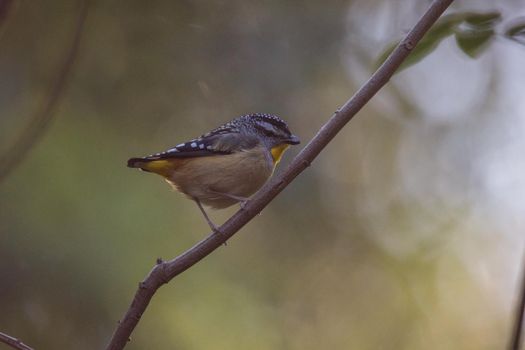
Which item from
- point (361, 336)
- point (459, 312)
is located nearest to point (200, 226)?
point (361, 336)

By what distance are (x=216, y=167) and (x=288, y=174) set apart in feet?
6.65

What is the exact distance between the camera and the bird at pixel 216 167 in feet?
17.7

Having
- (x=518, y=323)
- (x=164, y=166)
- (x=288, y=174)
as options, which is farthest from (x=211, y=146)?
(x=518, y=323)

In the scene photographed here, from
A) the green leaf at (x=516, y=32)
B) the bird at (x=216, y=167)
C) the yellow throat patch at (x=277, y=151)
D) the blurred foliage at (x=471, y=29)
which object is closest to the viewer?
the green leaf at (x=516, y=32)

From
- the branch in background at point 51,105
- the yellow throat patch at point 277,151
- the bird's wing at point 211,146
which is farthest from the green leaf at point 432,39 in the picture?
the yellow throat patch at point 277,151

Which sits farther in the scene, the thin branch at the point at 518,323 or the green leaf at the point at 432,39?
the green leaf at the point at 432,39

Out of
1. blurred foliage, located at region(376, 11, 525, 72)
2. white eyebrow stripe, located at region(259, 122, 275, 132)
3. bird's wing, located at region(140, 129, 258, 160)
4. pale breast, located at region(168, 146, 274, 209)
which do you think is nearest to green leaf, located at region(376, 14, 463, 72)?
blurred foliage, located at region(376, 11, 525, 72)

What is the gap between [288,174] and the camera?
3467mm

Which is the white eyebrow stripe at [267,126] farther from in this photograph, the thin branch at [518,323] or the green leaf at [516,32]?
the thin branch at [518,323]

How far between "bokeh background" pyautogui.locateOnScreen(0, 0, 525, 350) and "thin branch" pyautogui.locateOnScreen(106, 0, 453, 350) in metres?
3.70

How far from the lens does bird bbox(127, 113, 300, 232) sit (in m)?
5.40

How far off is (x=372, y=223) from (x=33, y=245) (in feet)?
17.9

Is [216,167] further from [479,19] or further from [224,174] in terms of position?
[479,19]

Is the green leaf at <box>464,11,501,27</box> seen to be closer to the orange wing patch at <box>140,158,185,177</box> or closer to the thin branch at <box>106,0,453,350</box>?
the thin branch at <box>106,0,453,350</box>
